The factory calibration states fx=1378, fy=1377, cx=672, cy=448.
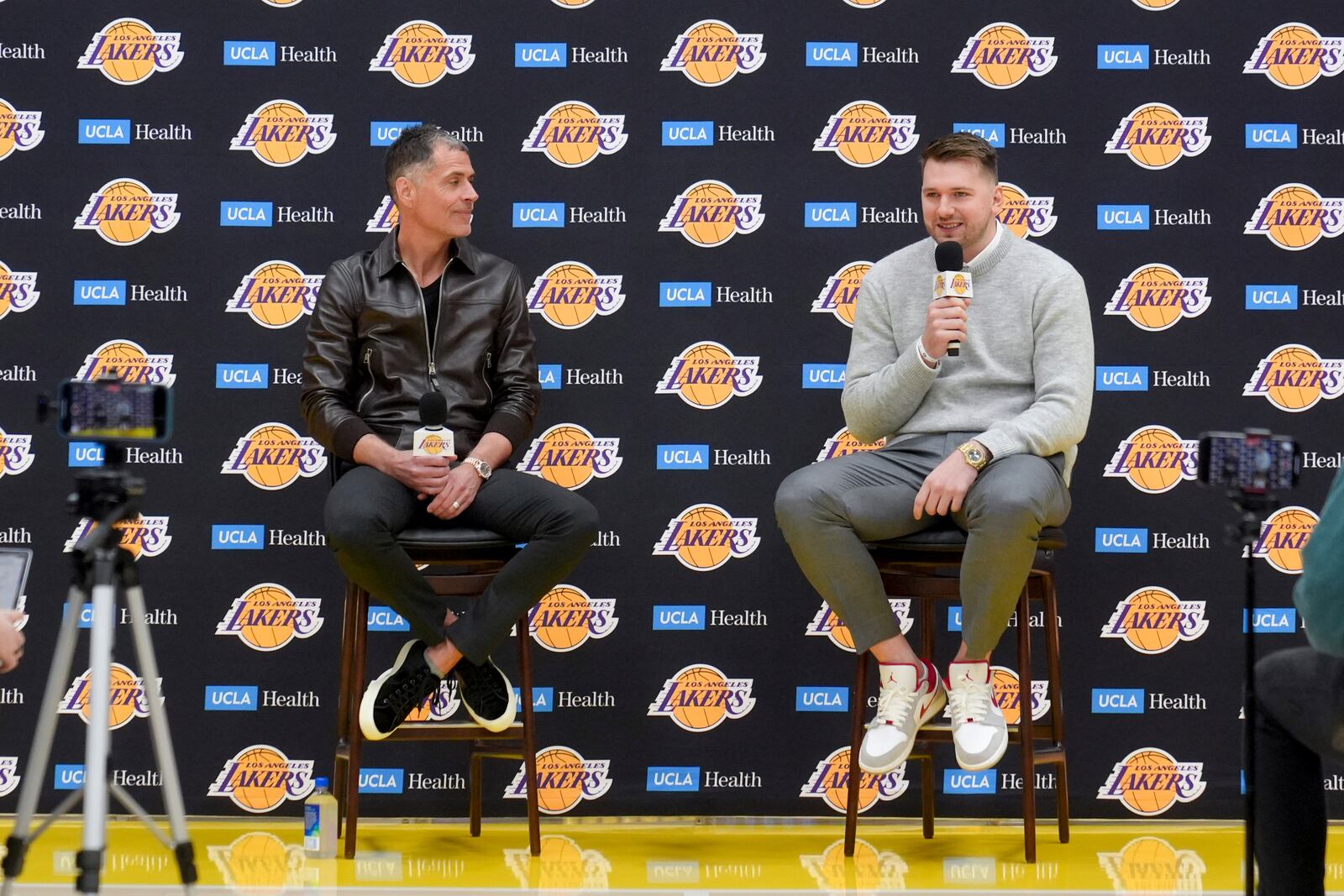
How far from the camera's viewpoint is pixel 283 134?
4.05 meters

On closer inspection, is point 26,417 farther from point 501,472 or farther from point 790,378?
point 790,378

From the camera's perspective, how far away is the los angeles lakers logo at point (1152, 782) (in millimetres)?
3971

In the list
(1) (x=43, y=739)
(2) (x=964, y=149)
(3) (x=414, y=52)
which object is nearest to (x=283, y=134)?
(3) (x=414, y=52)

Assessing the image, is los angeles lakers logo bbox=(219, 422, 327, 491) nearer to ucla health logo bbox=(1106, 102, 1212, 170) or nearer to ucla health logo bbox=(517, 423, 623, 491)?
ucla health logo bbox=(517, 423, 623, 491)

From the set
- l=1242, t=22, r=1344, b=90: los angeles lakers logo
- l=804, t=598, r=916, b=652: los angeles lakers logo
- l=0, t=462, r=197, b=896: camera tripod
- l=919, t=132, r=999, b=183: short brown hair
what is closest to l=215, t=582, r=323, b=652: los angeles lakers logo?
l=804, t=598, r=916, b=652: los angeles lakers logo

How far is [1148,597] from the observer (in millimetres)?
4004

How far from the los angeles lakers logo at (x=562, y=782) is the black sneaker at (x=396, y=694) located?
28.1 inches

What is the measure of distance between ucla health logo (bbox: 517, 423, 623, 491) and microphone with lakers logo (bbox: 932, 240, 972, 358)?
1.15 meters

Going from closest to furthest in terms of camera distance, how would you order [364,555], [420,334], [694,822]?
[364,555] < [420,334] < [694,822]

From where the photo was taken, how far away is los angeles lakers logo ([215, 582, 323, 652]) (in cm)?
402

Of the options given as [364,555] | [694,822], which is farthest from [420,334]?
[694,822]

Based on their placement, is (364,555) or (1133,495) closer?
(364,555)

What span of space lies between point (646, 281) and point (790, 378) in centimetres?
51

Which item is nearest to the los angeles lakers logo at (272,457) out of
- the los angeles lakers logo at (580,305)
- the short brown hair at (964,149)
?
the los angeles lakers logo at (580,305)
